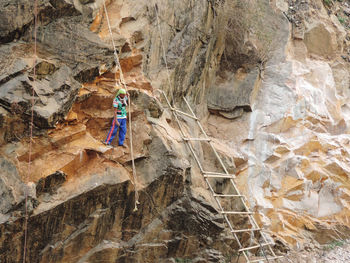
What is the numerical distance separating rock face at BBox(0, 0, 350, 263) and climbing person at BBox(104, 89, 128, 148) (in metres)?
0.28

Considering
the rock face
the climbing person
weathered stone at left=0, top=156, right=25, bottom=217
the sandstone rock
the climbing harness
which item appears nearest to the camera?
weathered stone at left=0, top=156, right=25, bottom=217

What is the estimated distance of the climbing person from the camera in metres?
8.22

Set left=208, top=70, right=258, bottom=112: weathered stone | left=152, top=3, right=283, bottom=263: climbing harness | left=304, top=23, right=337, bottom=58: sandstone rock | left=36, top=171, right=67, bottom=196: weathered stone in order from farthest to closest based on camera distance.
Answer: left=304, top=23, right=337, bottom=58: sandstone rock → left=208, top=70, right=258, bottom=112: weathered stone → left=152, top=3, right=283, bottom=263: climbing harness → left=36, top=171, right=67, bottom=196: weathered stone

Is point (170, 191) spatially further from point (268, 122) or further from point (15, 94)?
point (268, 122)

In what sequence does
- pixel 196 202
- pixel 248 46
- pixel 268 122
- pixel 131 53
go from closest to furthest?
1. pixel 196 202
2. pixel 131 53
3. pixel 268 122
4. pixel 248 46

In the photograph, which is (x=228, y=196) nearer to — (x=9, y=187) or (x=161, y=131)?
(x=161, y=131)

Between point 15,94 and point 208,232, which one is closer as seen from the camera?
point 15,94

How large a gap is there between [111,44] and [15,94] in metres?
2.65

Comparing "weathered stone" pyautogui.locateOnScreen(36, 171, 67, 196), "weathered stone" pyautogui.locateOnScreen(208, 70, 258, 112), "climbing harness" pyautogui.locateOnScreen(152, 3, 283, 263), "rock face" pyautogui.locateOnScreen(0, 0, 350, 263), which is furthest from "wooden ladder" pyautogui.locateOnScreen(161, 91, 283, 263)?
"weathered stone" pyautogui.locateOnScreen(36, 171, 67, 196)

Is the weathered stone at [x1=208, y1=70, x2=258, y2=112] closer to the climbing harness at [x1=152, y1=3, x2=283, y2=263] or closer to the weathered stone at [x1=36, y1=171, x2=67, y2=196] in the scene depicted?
the climbing harness at [x1=152, y1=3, x2=283, y2=263]

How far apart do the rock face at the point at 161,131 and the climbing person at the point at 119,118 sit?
0.28m

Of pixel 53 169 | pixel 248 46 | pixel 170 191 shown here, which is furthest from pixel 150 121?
pixel 248 46

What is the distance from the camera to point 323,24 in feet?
49.0

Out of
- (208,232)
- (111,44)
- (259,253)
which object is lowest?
(259,253)
